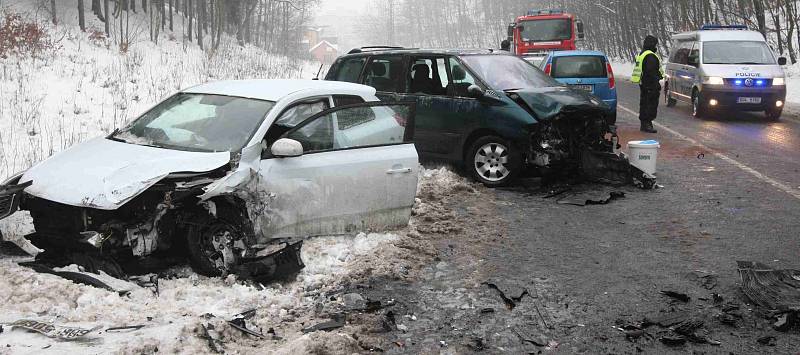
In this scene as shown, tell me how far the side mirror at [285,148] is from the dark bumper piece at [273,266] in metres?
0.73

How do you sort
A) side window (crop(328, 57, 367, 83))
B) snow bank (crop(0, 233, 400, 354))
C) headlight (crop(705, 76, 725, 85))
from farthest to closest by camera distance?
headlight (crop(705, 76, 725, 85)) → side window (crop(328, 57, 367, 83)) → snow bank (crop(0, 233, 400, 354))

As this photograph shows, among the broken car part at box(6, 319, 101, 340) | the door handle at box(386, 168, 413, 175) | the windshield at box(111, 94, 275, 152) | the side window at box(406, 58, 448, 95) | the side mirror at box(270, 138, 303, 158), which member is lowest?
the broken car part at box(6, 319, 101, 340)

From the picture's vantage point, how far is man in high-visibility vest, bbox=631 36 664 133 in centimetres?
1471

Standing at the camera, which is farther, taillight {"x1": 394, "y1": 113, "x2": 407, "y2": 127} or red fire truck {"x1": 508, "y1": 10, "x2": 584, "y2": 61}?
red fire truck {"x1": 508, "y1": 10, "x2": 584, "y2": 61}

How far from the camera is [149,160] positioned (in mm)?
5582

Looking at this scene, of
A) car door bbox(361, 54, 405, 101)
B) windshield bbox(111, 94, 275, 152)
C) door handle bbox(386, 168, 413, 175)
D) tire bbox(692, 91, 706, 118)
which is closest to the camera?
windshield bbox(111, 94, 275, 152)

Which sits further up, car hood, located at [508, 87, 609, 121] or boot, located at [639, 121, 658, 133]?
car hood, located at [508, 87, 609, 121]

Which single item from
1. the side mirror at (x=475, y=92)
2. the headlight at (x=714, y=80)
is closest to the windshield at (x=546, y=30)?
the headlight at (x=714, y=80)

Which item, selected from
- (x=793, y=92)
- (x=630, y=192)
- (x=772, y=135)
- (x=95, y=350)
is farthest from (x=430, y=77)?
(x=793, y=92)

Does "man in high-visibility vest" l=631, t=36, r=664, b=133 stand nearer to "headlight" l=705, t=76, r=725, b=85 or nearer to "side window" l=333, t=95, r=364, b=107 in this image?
"headlight" l=705, t=76, r=725, b=85

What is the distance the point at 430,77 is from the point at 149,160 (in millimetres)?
5201

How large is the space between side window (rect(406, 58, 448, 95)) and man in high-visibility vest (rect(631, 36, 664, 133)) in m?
6.15

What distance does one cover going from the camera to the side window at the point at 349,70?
426 inches

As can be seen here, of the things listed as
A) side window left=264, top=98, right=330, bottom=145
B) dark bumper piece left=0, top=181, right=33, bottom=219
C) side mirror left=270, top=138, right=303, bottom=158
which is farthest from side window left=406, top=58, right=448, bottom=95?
dark bumper piece left=0, top=181, right=33, bottom=219
